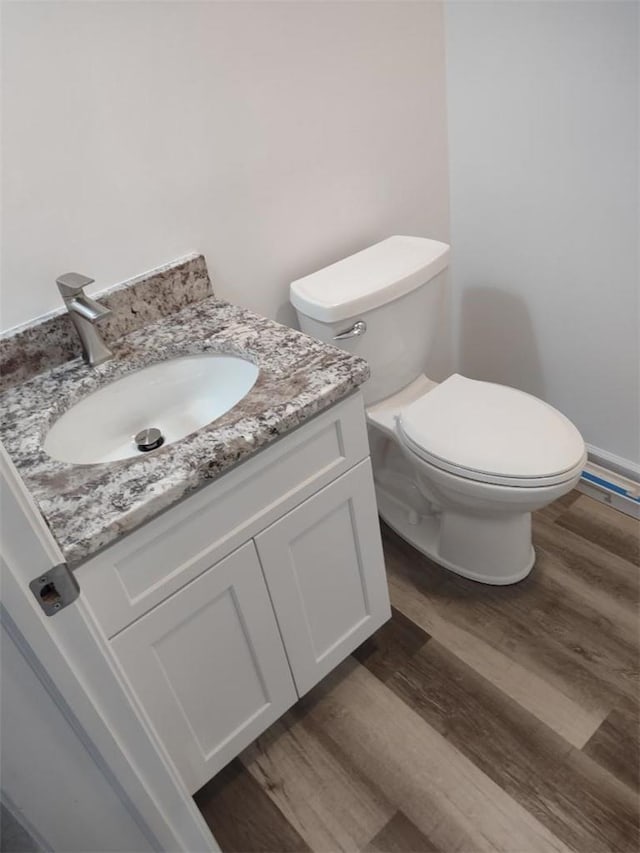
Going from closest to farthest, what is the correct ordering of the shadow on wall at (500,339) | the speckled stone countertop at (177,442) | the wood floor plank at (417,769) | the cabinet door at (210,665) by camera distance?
the speckled stone countertop at (177,442)
the cabinet door at (210,665)
the wood floor plank at (417,769)
the shadow on wall at (500,339)

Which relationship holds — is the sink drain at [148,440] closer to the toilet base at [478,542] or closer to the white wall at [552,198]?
the toilet base at [478,542]

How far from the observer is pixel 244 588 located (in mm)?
1138

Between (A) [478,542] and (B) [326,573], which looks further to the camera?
(A) [478,542]

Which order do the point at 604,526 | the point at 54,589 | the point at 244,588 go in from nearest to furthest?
the point at 54,589 < the point at 244,588 < the point at 604,526

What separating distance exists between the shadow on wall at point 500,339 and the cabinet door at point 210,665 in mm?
1149

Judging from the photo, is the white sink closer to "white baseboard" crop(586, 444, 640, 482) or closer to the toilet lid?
the toilet lid

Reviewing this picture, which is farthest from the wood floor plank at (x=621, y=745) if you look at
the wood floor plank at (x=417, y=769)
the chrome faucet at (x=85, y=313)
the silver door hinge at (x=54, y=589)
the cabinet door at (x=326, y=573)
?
the chrome faucet at (x=85, y=313)

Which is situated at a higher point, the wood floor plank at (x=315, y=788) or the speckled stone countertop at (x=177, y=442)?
the speckled stone countertop at (x=177, y=442)

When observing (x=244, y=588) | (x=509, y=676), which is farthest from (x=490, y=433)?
(x=244, y=588)

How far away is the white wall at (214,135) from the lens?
1.12 metres

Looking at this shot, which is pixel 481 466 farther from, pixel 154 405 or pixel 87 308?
pixel 87 308

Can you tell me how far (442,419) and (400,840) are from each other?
89 cm

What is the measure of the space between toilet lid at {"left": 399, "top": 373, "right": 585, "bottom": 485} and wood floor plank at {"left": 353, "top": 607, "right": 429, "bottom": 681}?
1.56 feet

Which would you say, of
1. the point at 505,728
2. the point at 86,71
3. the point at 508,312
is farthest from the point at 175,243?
the point at 505,728
